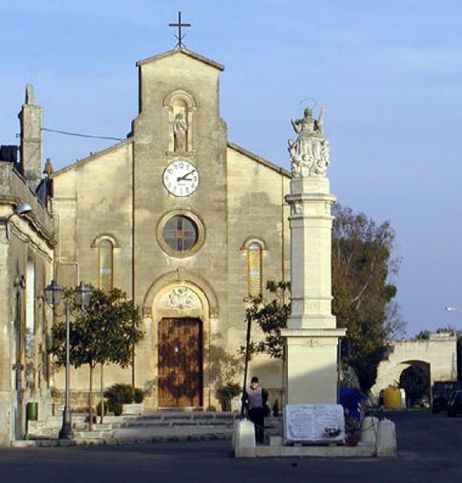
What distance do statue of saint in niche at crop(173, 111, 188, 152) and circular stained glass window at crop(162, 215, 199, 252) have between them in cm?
243

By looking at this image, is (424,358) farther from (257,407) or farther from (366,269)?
(257,407)

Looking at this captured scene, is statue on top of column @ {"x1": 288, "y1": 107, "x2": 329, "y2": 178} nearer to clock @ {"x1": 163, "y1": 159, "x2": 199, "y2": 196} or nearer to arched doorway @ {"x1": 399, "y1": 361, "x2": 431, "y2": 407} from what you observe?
clock @ {"x1": 163, "y1": 159, "x2": 199, "y2": 196}

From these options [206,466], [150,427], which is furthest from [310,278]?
[150,427]

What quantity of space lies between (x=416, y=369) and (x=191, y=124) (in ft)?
147

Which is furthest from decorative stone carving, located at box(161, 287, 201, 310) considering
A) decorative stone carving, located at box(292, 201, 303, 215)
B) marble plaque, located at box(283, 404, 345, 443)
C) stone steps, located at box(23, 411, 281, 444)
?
marble plaque, located at box(283, 404, 345, 443)

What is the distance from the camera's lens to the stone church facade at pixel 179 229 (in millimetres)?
53062

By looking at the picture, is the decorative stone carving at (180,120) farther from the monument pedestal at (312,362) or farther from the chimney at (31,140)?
the monument pedestal at (312,362)

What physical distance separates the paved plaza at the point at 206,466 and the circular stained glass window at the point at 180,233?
17281mm

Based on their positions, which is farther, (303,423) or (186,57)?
(186,57)

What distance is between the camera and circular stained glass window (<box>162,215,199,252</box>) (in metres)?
53.6

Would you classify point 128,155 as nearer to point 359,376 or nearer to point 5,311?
point 5,311

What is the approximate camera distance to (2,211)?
39.9 meters

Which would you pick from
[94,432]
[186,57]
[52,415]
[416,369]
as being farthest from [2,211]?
[416,369]

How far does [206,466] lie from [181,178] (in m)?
26.4
